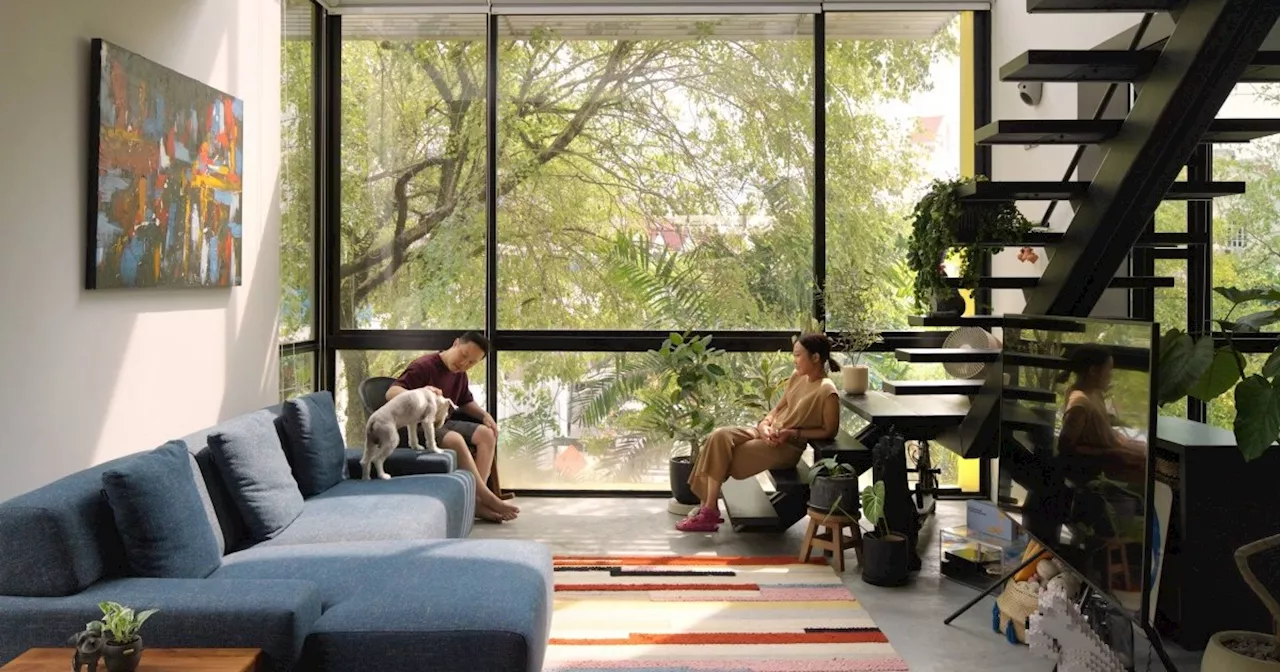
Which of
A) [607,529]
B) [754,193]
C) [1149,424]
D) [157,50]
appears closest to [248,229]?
[157,50]

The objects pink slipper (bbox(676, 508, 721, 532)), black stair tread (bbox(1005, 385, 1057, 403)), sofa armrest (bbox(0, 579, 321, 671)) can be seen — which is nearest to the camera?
sofa armrest (bbox(0, 579, 321, 671))

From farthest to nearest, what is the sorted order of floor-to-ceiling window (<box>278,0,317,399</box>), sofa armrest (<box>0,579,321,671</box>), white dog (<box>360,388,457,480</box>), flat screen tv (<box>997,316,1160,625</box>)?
floor-to-ceiling window (<box>278,0,317,399</box>) → white dog (<box>360,388,457,480</box>) → flat screen tv (<box>997,316,1160,625</box>) → sofa armrest (<box>0,579,321,671</box>)

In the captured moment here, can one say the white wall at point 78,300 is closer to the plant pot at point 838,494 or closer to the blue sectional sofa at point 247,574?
the blue sectional sofa at point 247,574

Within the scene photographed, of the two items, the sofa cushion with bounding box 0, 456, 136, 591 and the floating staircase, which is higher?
the floating staircase

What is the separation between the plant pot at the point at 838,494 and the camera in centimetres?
459

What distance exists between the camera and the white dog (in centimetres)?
470

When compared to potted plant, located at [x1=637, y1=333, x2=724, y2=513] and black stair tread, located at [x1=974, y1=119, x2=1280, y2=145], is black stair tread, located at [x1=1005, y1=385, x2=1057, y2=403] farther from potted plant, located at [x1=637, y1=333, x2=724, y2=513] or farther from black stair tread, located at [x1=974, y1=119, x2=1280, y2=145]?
potted plant, located at [x1=637, y1=333, x2=724, y2=513]

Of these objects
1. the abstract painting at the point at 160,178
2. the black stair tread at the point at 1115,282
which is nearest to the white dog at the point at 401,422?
the abstract painting at the point at 160,178

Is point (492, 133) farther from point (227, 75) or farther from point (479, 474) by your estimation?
point (479, 474)

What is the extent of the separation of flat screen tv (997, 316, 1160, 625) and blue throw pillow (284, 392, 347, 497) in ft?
9.45

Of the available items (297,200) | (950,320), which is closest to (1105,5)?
(950,320)

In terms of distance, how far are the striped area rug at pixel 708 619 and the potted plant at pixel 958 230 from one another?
4.85ft

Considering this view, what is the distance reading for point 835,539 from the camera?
15.1ft

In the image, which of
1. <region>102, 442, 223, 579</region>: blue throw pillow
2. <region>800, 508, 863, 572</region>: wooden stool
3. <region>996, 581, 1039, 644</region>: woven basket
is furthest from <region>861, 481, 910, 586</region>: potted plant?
<region>102, 442, 223, 579</region>: blue throw pillow
